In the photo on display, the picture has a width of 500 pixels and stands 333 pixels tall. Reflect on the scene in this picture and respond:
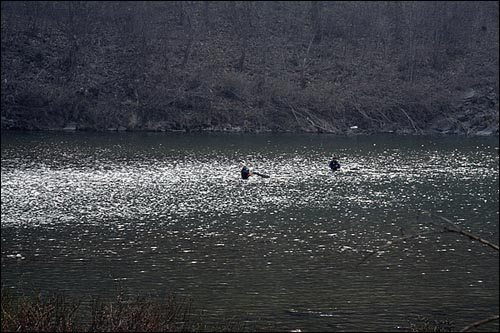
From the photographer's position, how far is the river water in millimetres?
22156

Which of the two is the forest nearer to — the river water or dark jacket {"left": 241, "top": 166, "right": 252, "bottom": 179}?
the river water

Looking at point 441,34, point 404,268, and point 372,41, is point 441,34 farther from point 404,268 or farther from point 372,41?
point 404,268

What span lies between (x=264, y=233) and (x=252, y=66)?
6677cm

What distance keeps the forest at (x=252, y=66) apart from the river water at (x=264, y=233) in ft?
74.7

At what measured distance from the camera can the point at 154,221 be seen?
34406 mm

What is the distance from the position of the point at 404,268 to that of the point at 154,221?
13620 mm

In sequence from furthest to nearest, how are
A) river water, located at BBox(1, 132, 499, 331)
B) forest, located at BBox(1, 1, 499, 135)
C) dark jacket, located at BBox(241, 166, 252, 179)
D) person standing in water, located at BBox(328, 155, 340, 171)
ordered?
1. forest, located at BBox(1, 1, 499, 135)
2. person standing in water, located at BBox(328, 155, 340, 171)
3. dark jacket, located at BBox(241, 166, 252, 179)
4. river water, located at BBox(1, 132, 499, 331)

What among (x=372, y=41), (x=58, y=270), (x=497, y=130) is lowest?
(x=58, y=270)

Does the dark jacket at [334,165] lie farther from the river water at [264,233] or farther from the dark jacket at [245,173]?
the dark jacket at [245,173]

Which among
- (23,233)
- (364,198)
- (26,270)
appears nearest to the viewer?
(26,270)

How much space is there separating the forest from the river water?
22.8 metres

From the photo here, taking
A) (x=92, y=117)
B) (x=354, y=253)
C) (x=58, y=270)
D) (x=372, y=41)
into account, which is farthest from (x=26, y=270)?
(x=372, y=41)

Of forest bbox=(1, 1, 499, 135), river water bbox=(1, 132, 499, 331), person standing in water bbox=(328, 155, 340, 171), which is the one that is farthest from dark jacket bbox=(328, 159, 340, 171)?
forest bbox=(1, 1, 499, 135)

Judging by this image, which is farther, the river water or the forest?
the forest
